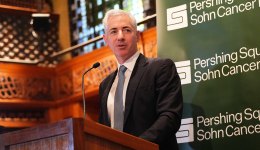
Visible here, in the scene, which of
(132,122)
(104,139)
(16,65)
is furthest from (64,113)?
(104,139)

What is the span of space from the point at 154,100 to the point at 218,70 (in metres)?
0.54

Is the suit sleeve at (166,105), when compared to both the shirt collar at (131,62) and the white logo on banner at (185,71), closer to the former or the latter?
the shirt collar at (131,62)

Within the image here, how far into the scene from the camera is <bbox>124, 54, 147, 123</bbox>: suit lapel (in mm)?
2988

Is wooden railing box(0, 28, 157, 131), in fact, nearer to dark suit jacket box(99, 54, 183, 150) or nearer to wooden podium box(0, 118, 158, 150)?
dark suit jacket box(99, 54, 183, 150)

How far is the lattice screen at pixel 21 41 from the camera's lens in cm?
625

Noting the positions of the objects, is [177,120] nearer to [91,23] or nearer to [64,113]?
[64,113]

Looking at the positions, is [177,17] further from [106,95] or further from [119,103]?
[119,103]

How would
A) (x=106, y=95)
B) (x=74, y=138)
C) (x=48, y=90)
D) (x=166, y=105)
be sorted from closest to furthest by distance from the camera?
(x=74, y=138) → (x=166, y=105) → (x=106, y=95) → (x=48, y=90)

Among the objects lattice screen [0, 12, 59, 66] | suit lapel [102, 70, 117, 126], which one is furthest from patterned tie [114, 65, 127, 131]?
lattice screen [0, 12, 59, 66]

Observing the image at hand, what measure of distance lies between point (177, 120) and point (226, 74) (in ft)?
1.91

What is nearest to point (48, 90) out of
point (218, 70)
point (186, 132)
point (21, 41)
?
point (21, 41)

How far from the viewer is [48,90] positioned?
6.21 meters

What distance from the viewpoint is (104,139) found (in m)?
2.39

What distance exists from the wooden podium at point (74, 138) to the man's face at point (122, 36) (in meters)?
0.74
